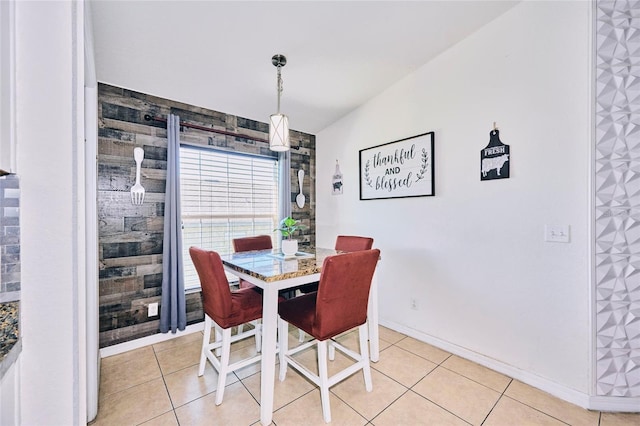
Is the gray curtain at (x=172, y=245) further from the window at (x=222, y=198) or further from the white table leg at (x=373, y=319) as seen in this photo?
the white table leg at (x=373, y=319)

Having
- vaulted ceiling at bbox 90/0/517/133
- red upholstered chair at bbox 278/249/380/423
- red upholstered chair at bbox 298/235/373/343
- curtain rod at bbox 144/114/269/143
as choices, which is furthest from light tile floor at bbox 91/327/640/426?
vaulted ceiling at bbox 90/0/517/133

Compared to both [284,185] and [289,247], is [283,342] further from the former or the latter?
[284,185]

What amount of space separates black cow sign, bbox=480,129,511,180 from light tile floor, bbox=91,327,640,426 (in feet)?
5.00

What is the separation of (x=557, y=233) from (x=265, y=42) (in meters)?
2.49

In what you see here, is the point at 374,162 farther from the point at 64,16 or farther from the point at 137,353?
the point at 137,353

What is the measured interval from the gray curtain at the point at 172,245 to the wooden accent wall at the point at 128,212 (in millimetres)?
105

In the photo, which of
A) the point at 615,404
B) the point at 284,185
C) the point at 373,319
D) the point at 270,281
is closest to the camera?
the point at 270,281

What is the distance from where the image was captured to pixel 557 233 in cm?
183

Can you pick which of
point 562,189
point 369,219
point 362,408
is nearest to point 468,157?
point 562,189

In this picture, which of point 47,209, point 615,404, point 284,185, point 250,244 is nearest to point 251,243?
point 250,244

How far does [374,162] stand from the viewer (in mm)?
3053

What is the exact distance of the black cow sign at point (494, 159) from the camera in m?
2.06

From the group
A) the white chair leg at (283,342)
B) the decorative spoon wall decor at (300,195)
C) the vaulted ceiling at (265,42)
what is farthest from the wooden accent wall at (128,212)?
the decorative spoon wall decor at (300,195)

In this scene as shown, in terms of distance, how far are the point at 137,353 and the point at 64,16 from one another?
265 centimetres
